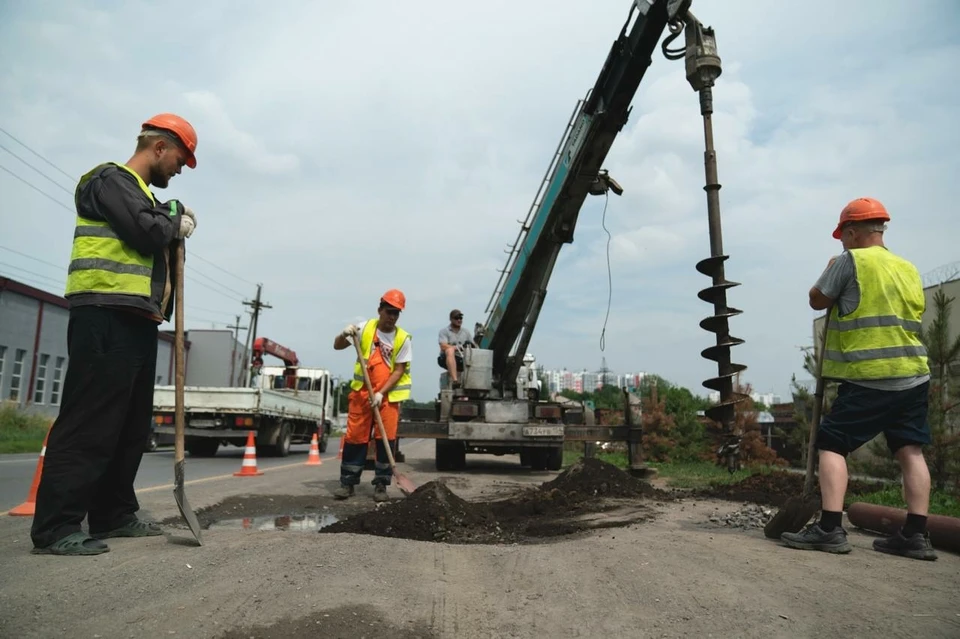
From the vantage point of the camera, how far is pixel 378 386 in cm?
637

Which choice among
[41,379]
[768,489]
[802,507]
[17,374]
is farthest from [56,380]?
[802,507]

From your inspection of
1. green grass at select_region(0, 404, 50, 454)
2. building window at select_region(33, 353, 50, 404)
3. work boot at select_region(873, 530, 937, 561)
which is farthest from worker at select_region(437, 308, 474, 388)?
building window at select_region(33, 353, 50, 404)

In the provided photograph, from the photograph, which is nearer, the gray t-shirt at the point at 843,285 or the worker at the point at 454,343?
the gray t-shirt at the point at 843,285

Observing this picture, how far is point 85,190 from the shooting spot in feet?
10.9

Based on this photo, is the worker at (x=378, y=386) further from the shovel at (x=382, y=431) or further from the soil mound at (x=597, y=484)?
the soil mound at (x=597, y=484)

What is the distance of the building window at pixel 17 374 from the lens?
28.8 m

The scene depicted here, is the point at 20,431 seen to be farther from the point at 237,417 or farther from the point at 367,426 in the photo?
the point at 367,426

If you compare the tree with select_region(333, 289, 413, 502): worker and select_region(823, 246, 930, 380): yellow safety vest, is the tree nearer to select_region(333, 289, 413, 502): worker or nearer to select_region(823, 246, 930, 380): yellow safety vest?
select_region(823, 246, 930, 380): yellow safety vest

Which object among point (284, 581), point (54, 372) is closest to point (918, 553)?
point (284, 581)

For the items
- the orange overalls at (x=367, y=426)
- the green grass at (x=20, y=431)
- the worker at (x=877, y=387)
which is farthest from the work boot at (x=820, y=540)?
the green grass at (x=20, y=431)

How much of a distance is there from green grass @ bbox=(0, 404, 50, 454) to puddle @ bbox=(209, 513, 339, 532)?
47.8 feet

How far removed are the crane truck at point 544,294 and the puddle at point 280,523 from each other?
4303 mm

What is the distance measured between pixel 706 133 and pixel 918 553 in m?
3.31

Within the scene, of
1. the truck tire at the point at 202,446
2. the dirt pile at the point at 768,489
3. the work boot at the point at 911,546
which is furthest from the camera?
the truck tire at the point at 202,446
